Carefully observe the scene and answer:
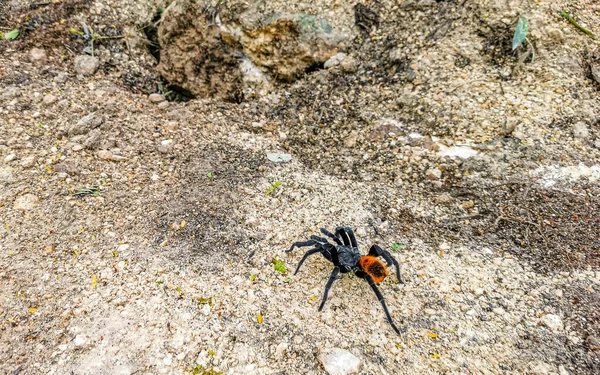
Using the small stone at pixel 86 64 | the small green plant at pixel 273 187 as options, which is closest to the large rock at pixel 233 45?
the small stone at pixel 86 64

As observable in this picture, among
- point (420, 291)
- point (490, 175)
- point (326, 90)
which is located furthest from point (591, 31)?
point (420, 291)

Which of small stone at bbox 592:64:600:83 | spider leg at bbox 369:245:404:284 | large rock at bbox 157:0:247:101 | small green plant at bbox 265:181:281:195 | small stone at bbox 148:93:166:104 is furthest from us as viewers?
large rock at bbox 157:0:247:101

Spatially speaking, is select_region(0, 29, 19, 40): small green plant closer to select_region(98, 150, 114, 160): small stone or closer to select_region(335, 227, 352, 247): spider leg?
select_region(98, 150, 114, 160): small stone

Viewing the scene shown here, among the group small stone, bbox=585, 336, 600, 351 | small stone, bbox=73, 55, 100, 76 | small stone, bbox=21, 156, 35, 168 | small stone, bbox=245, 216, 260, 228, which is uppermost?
small stone, bbox=73, 55, 100, 76

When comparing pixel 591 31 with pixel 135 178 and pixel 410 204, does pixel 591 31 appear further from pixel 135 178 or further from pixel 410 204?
pixel 135 178

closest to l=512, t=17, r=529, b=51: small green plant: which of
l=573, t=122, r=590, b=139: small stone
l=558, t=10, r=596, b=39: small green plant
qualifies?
l=558, t=10, r=596, b=39: small green plant

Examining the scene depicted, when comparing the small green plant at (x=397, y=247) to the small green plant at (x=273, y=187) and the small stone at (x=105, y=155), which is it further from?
the small stone at (x=105, y=155)
